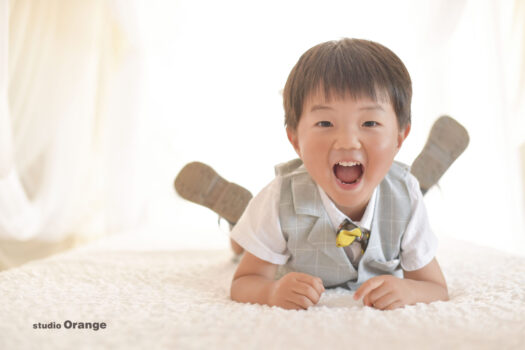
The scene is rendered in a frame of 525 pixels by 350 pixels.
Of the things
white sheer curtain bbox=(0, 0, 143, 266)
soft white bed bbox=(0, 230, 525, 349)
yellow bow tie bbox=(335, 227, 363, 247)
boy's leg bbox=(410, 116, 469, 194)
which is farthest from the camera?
white sheer curtain bbox=(0, 0, 143, 266)

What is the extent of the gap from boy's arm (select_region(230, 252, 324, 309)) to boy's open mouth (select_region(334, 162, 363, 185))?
0.18 metres

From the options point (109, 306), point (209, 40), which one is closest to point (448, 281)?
point (109, 306)

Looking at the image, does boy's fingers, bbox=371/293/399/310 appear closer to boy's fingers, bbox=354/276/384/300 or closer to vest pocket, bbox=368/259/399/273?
boy's fingers, bbox=354/276/384/300

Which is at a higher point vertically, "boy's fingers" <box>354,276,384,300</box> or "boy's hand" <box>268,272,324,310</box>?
"boy's fingers" <box>354,276,384,300</box>

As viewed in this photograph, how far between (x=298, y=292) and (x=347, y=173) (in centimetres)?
22

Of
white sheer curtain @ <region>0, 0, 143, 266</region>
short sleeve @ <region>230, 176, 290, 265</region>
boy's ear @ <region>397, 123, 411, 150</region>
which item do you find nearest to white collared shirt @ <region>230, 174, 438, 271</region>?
short sleeve @ <region>230, 176, 290, 265</region>

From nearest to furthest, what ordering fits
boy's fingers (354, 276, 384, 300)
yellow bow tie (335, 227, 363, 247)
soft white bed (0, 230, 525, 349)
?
soft white bed (0, 230, 525, 349)
boy's fingers (354, 276, 384, 300)
yellow bow tie (335, 227, 363, 247)

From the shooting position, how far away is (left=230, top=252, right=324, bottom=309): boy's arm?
30.3 inches

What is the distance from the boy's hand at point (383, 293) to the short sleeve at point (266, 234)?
21 centimetres

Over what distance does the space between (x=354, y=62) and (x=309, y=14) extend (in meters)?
1.28

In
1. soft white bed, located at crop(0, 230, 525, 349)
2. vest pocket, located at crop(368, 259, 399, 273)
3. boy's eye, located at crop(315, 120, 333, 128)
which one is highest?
boy's eye, located at crop(315, 120, 333, 128)

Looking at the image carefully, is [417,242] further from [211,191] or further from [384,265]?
[211,191]

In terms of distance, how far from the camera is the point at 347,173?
84 centimetres

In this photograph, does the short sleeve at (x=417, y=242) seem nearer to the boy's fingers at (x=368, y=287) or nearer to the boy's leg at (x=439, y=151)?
the boy's fingers at (x=368, y=287)
